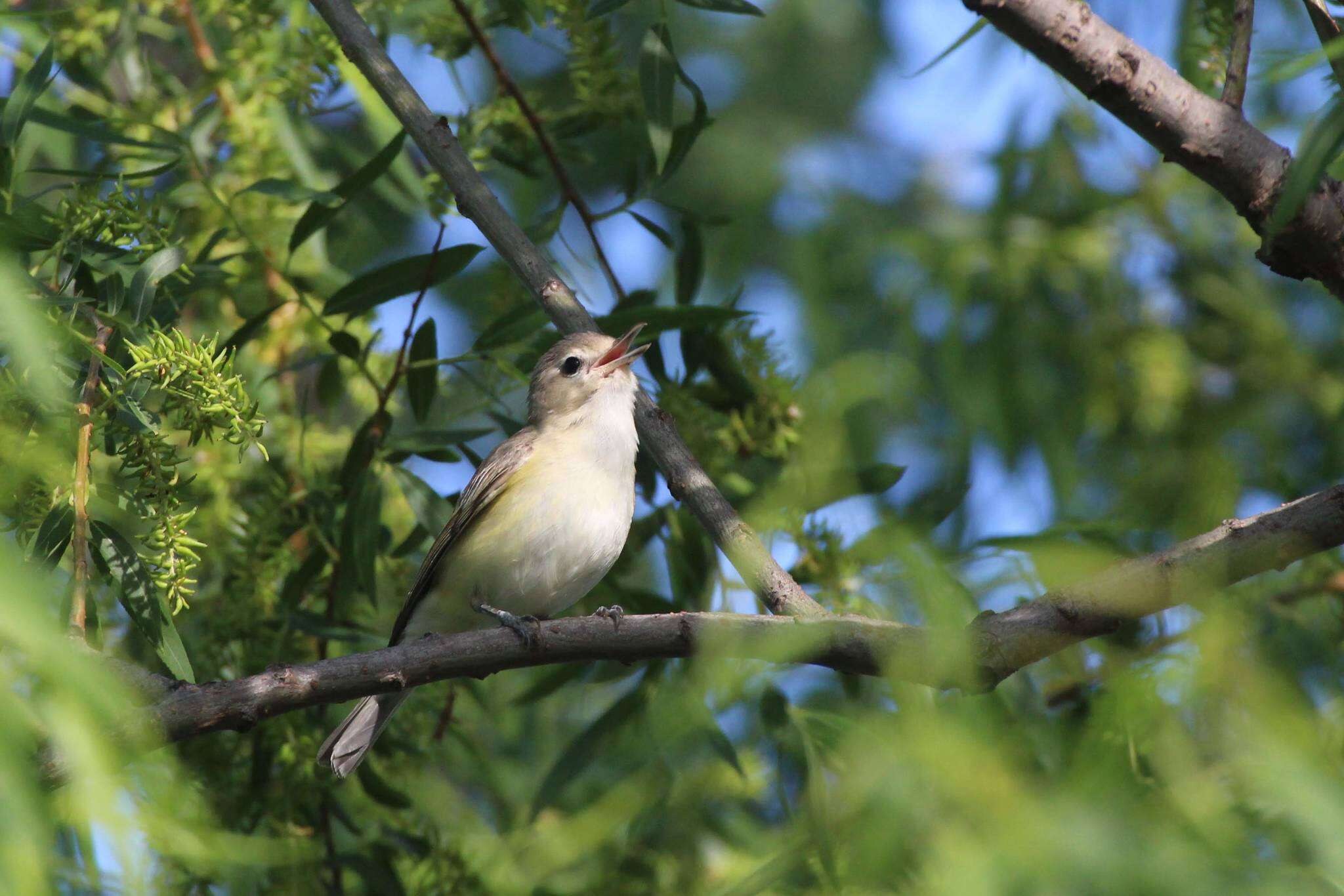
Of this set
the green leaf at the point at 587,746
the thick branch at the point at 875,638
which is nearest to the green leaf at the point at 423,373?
the green leaf at the point at 587,746

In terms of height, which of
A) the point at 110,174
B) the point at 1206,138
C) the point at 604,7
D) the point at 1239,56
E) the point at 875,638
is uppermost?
the point at 604,7

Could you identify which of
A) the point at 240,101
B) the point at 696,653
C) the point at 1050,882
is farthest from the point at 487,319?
the point at 1050,882

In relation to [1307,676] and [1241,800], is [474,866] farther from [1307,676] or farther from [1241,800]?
[1307,676]

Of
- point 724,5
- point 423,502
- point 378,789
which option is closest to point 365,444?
point 423,502

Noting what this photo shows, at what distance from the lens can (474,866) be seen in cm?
438

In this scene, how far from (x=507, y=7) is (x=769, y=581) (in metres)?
2.13

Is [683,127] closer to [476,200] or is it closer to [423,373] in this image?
[476,200]

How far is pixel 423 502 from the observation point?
4055mm

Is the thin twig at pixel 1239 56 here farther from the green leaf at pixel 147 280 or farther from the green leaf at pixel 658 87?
the green leaf at pixel 147 280

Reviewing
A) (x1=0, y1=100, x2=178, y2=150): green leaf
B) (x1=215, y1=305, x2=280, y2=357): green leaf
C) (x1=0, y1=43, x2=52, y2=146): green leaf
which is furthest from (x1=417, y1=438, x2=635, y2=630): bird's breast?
(x1=0, y1=43, x2=52, y2=146): green leaf

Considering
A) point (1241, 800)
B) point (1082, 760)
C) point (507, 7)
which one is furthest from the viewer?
point (507, 7)

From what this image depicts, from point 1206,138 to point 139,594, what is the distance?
257cm

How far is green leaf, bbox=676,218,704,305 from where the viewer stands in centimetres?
437

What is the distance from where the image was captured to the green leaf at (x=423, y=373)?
3893 millimetres
